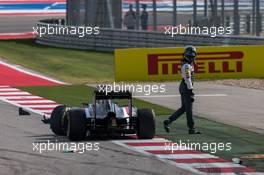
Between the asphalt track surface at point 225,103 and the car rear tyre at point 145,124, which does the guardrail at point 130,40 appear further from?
the car rear tyre at point 145,124

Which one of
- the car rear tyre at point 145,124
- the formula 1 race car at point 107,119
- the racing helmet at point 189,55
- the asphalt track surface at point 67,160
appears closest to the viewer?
the asphalt track surface at point 67,160

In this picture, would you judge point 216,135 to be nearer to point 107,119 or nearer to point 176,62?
point 107,119

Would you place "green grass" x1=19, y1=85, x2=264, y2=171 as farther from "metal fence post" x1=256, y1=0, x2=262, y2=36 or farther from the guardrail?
"metal fence post" x1=256, y1=0, x2=262, y2=36

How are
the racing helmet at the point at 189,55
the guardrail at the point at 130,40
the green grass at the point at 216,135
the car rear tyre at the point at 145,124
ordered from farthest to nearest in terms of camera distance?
the guardrail at the point at 130,40 < the racing helmet at the point at 189,55 < the car rear tyre at the point at 145,124 < the green grass at the point at 216,135

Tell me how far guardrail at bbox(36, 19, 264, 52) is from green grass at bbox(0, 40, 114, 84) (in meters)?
0.61

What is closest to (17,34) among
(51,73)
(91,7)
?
(91,7)

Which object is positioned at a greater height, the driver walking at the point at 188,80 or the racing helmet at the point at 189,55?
the racing helmet at the point at 189,55

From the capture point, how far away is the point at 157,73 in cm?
3147

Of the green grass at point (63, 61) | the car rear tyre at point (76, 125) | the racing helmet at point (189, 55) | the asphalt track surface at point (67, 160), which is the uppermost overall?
the racing helmet at point (189, 55)

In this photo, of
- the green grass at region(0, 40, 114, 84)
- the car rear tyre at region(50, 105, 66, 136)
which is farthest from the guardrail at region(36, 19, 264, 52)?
the car rear tyre at region(50, 105, 66, 136)

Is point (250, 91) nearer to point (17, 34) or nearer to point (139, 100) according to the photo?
point (139, 100)

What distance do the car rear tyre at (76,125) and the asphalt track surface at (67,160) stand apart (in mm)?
354

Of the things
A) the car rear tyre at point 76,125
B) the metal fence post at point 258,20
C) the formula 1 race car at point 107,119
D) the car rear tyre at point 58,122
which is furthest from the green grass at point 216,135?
the metal fence post at point 258,20

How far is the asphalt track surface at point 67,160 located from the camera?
14695 millimetres
